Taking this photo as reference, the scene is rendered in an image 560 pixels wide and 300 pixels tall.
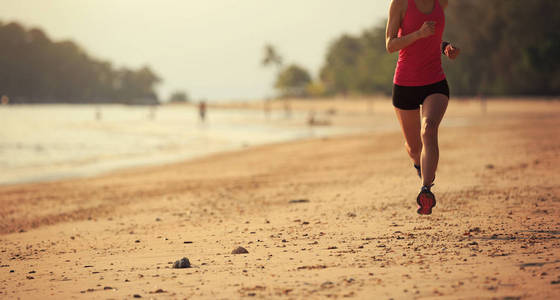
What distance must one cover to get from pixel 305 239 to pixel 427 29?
6.81 feet

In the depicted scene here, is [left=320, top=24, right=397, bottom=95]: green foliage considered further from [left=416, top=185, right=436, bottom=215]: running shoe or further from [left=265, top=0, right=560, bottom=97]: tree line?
[left=416, top=185, right=436, bottom=215]: running shoe

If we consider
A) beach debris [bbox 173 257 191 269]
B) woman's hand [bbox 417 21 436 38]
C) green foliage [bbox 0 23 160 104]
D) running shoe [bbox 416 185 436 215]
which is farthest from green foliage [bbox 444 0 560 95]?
green foliage [bbox 0 23 160 104]

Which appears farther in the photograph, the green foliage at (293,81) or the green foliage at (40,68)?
the green foliage at (40,68)

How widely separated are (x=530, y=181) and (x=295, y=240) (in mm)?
4230

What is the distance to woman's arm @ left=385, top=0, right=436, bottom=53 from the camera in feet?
14.4

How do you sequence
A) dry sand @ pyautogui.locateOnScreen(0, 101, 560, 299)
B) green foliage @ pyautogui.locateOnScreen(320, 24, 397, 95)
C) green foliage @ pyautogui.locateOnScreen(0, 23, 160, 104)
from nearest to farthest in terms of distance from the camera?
1. dry sand @ pyautogui.locateOnScreen(0, 101, 560, 299)
2. green foliage @ pyautogui.locateOnScreen(320, 24, 397, 95)
3. green foliage @ pyautogui.locateOnScreen(0, 23, 160, 104)

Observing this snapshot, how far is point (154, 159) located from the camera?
20.0m

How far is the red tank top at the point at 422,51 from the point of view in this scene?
4547mm

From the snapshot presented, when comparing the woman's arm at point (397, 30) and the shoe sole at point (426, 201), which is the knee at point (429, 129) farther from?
the woman's arm at point (397, 30)

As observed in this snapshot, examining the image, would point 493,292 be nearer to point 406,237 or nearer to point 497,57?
point 406,237

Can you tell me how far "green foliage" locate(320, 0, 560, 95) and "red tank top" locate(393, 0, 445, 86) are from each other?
47.6 metres

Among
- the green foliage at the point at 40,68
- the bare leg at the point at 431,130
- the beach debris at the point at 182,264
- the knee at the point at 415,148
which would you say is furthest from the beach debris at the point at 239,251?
the green foliage at the point at 40,68

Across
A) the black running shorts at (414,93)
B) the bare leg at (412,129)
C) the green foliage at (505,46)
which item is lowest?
the bare leg at (412,129)

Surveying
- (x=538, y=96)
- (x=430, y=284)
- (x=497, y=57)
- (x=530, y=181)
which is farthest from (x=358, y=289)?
(x=497, y=57)
